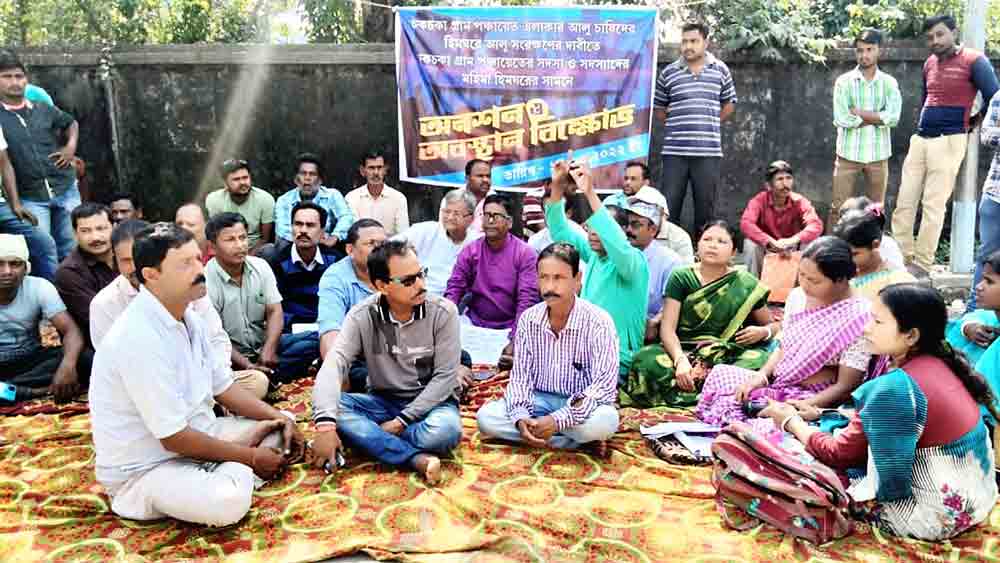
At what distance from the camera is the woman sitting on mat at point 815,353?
3865 millimetres

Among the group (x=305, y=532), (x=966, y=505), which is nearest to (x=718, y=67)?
(x=966, y=505)

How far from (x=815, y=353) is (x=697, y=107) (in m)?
3.57

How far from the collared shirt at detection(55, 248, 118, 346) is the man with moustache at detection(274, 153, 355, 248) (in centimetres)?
154

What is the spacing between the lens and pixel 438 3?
857 cm

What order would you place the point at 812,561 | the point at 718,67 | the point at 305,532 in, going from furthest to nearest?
the point at 718,67
the point at 305,532
the point at 812,561

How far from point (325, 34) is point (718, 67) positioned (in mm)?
4378

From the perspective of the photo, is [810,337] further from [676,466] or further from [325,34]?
[325,34]

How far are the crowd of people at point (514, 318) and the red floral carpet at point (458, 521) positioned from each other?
103 mm

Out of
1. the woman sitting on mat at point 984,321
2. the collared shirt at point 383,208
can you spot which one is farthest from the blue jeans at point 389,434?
the collared shirt at point 383,208

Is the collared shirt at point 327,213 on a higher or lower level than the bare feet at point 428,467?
higher

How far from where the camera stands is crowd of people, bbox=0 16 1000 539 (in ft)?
9.92

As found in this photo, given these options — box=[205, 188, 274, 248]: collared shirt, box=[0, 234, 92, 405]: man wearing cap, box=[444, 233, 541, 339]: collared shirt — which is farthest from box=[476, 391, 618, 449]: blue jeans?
box=[205, 188, 274, 248]: collared shirt

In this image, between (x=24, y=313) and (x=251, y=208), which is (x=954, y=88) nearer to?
(x=251, y=208)

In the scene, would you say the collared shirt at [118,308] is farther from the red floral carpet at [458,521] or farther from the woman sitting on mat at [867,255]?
the woman sitting on mat at [867,255]
